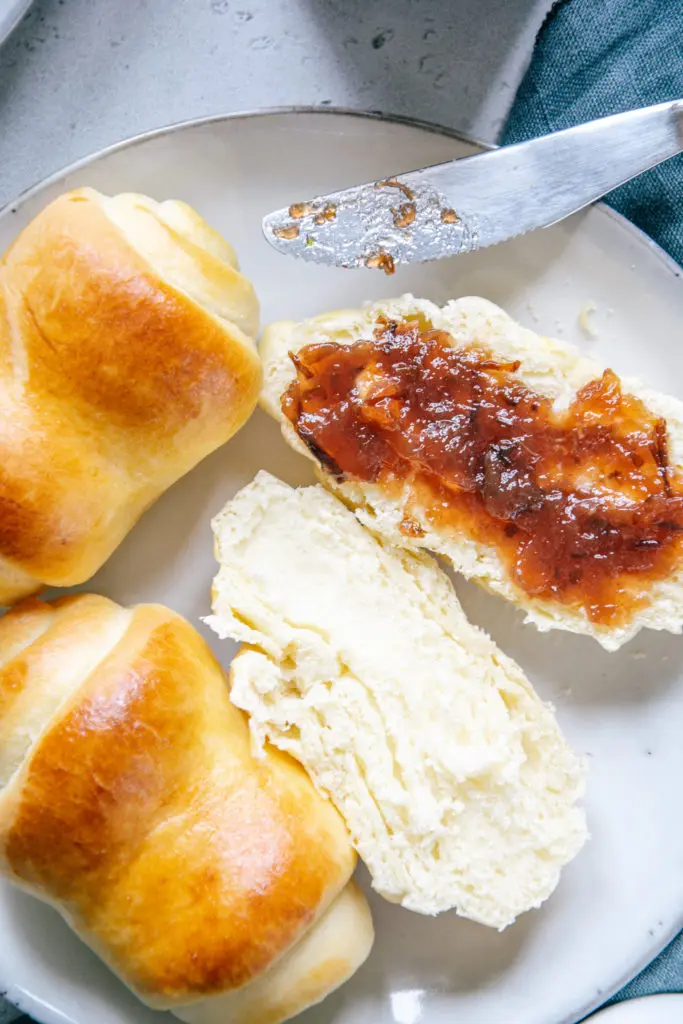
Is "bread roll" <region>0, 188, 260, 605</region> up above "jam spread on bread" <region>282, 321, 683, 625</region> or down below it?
above

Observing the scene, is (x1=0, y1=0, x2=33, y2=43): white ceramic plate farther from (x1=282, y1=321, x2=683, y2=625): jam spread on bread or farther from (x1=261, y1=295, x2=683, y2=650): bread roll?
(x1=282, y1=321, x2=683, y2=625): jam spread on bread

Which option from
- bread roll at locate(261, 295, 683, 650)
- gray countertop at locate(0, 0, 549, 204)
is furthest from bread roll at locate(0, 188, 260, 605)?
gray countertop at locate(0, 0, 549, 204)

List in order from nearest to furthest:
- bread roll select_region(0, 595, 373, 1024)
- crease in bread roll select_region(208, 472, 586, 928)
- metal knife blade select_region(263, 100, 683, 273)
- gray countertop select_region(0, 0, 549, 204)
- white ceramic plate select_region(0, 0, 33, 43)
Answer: bread roll select_region(0, 595, 373, 1024) → crease in bread roll select_region(208, 472, 586, 928) → metal knife blade select_region(263, 100, 683, 273) → white ceramic plate select_region(0, 0, 33, 43) → gray countertop select_region(0, 0, 549, 204)

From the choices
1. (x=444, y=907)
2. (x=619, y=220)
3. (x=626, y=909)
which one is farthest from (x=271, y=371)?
(x=626, y=909)

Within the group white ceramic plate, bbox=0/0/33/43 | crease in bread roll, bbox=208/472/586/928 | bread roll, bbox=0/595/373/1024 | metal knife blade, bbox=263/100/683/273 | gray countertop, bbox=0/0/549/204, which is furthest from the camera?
gray countertop, bbox=0/0/549/204

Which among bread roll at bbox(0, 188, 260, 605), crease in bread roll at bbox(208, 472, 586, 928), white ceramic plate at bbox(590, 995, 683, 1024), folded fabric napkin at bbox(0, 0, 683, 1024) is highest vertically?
bread roll at bbox(0, 188, 260, 605)

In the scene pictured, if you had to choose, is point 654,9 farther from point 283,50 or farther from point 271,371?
point 271,371

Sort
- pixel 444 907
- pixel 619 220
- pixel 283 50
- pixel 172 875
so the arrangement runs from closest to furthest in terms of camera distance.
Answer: pixel 172 875 < pixel 444 907 < pixel 619 220 < pixel 283 50
